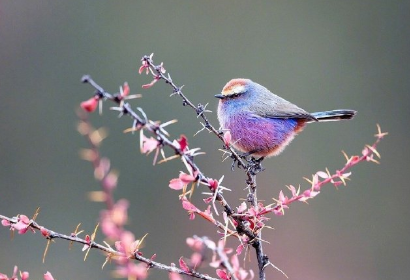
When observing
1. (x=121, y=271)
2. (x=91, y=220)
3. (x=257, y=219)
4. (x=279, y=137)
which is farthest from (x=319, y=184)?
(x=91, y=220)

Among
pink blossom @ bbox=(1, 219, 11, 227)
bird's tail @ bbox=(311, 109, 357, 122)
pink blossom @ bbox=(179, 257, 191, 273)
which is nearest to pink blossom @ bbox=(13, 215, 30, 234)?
pink blossom @ bbox=(1, 219, 11, 227)

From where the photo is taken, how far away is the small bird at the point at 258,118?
143 inches

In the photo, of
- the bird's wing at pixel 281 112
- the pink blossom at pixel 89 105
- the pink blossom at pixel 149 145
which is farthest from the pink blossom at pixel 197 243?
the bird's wing at pixel 281 112

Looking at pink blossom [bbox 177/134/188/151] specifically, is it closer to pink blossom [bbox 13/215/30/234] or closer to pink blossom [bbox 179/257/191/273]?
pink blossom [bbox 179/257/191/273]

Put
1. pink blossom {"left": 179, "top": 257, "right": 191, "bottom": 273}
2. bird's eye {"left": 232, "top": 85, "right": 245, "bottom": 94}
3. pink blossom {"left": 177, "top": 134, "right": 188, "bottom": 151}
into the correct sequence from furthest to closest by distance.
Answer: bird's eye {"left": 232, "top": 85, "right": 245, "bottom": 94} → pink blossom {"left": 179, "top": 257, "right": 191, "bottom": 273} → pink blossom {"left": 177, "top": 134, "right": 188, "bottom": 151}

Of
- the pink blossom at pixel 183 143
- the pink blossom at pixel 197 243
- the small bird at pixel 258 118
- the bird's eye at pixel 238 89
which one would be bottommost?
the pink blossom at pixel 197 243

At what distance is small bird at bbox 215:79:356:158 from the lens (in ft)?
12.0

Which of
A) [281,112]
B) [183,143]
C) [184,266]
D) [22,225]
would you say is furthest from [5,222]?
[281,112]

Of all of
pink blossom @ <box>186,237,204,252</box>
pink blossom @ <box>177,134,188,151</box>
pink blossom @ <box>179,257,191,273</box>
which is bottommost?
pink blossom @ <box>186,237,204,252</box>

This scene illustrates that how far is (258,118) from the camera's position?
380 cm

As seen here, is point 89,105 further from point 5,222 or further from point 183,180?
point 5,222

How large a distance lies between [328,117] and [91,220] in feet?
13.7

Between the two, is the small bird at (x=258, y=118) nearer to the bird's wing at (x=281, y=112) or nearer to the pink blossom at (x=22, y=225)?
the bird's wing at (x=281, y=112)

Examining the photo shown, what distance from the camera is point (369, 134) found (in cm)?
770
